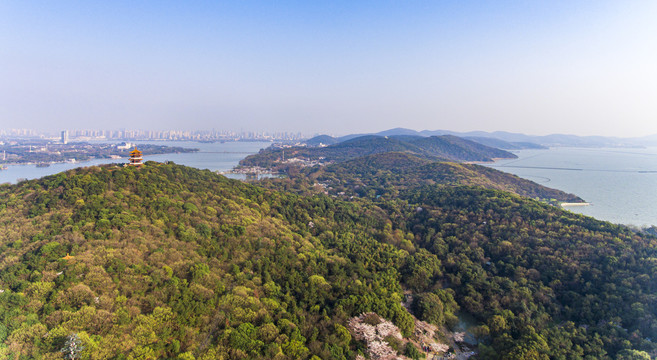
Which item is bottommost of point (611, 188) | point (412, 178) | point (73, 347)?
point (73, 347)

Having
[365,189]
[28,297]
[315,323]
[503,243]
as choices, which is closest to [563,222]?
[503,243]

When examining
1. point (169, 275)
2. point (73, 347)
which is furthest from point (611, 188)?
point (73, 347)

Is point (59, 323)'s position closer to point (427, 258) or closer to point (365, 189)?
point (427, 258)

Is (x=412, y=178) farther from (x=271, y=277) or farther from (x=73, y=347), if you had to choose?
(x=73, y=347)

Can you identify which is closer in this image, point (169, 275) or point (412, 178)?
point (169, 275)

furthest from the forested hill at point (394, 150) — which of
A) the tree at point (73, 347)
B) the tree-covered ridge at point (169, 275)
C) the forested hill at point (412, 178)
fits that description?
the tree at point (73, 347)

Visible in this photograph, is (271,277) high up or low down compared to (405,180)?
down

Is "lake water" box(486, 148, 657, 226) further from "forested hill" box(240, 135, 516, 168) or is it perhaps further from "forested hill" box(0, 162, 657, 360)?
"forested hill" box(240, 135, 516, 168)
